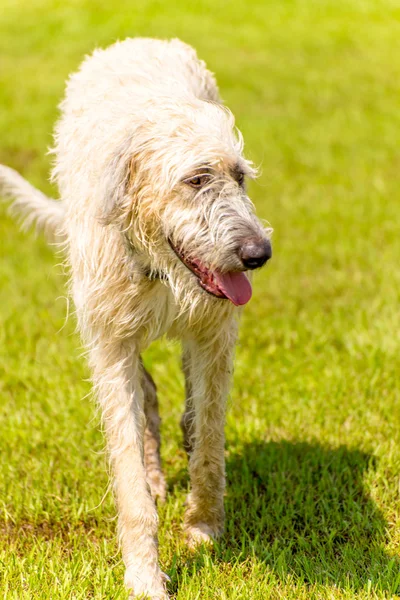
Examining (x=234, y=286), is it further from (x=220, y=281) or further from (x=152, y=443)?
(x=152, y=443)

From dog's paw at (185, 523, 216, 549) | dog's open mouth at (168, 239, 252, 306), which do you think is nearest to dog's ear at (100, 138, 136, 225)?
dog's open mouth at (168, 239, 252, 306)

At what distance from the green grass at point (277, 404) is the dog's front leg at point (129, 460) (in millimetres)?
142

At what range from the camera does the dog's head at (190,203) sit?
3.46 metres

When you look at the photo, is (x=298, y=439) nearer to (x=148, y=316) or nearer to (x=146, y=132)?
(x=148, y=316)

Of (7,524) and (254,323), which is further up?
(254,323)

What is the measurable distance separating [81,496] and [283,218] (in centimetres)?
514

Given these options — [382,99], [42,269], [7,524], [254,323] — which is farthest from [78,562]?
[382,99]

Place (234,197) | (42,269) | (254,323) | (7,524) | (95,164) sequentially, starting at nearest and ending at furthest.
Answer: (234,197)
(95,164)
(7,524)
(254,323)
(42,269)

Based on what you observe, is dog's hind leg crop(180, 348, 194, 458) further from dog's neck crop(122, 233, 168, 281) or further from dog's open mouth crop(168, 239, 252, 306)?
dog's open mouth crop(168, 239, 252, 306)

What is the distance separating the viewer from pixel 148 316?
402 cm

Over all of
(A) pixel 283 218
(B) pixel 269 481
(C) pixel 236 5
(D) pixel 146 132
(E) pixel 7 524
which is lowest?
(E) pixel 7 524

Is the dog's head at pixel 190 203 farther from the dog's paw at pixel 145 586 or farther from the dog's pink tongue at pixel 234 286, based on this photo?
the dog's paw at pixel 145 586

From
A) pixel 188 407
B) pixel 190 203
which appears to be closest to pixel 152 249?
pixel 190 203

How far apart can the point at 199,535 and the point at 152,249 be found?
1.52 meters
